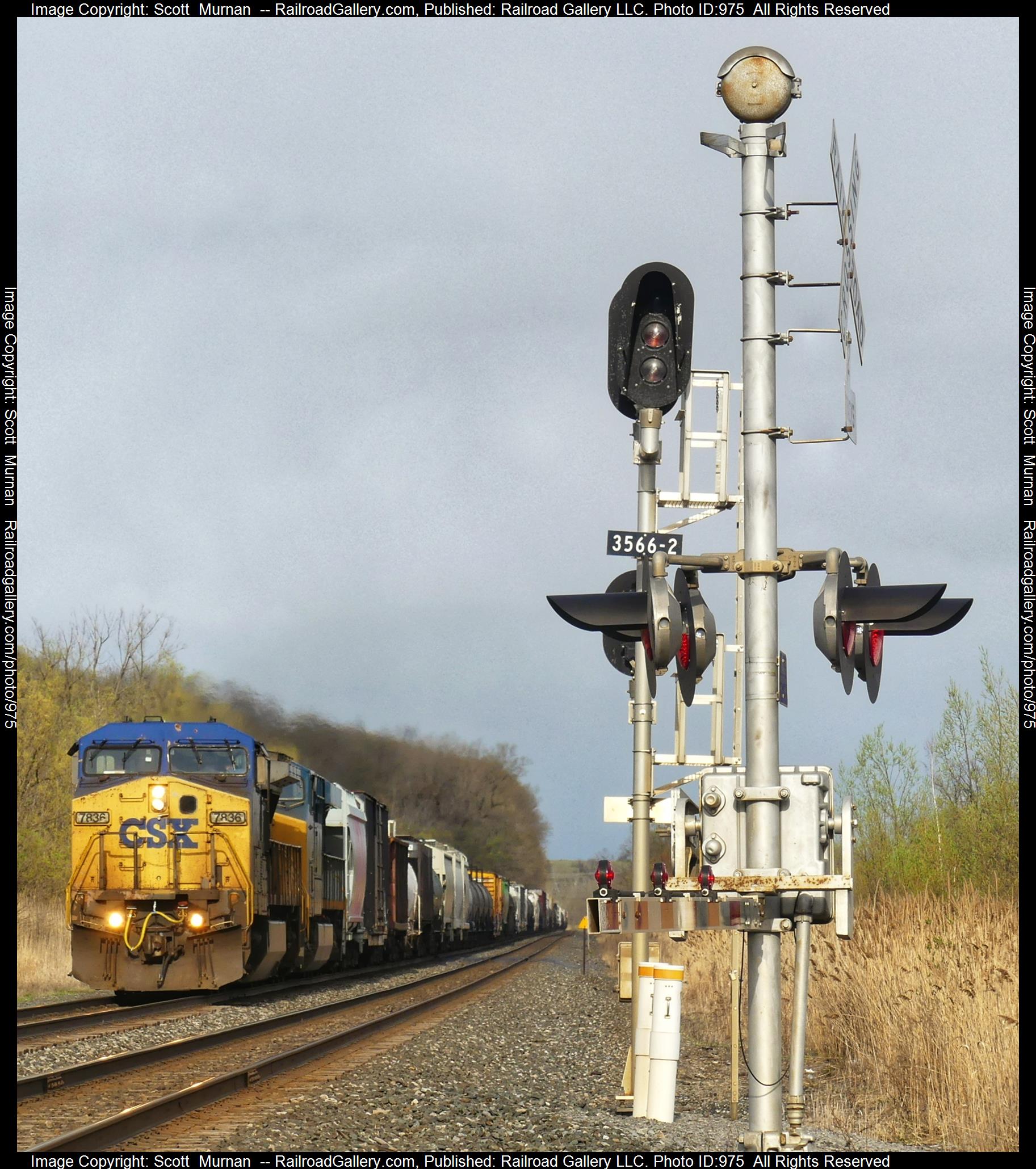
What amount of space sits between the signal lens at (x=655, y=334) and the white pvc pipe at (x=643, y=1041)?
4462 millimetres

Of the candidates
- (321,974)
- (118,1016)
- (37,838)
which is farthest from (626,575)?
(37,838)

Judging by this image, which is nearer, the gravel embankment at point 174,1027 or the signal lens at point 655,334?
the signal lens at point 655,334

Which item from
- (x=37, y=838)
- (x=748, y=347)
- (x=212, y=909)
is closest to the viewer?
(x=748, y=347)

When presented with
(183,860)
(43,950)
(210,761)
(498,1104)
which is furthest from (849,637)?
(43,950)

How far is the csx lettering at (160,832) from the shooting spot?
21.0 metres

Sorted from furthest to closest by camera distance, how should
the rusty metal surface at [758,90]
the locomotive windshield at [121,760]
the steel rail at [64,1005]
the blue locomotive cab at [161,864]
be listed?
the locomotive windshield at [121,760] → the blue locomotive cab at [161,864] → the steel rail at [64,1005] → the rusty metal surface at [758,90]

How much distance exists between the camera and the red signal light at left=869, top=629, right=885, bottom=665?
5.75 meters

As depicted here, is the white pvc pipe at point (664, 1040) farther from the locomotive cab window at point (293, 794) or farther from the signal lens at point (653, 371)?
the locomotive cab window at point (293, 794)

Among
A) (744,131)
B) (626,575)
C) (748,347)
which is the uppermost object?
(744,131)

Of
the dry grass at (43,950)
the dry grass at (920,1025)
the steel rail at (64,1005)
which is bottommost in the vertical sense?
the dry grass at (43,950)

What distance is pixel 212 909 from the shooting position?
2056 centimetres

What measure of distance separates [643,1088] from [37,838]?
29294mm

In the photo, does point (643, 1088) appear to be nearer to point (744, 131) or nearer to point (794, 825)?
point (794, 825)

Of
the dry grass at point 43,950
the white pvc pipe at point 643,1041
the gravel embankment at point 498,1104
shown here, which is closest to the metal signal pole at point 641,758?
the white pvc pipe at point 643,1041
